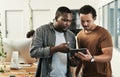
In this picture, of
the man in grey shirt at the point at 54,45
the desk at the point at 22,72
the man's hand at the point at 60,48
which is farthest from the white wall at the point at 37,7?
the man's hand at the point at 60,48

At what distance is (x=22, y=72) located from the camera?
322 cm

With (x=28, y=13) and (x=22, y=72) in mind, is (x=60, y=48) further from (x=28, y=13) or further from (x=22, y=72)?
(x=28, y=13)

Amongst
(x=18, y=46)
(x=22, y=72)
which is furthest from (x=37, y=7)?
(x=22, y=72)

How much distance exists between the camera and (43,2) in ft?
31.0

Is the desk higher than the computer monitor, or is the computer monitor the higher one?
the computer monitor

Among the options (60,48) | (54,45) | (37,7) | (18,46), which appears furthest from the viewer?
(37,7)

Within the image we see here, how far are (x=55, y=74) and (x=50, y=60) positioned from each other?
135mm

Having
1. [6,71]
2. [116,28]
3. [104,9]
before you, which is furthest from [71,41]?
[104,9]

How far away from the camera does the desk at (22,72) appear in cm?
303

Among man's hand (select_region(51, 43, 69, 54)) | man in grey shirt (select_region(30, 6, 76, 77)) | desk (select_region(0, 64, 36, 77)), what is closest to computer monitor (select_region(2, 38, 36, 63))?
desk (select_region(0, 64, 36, 77))

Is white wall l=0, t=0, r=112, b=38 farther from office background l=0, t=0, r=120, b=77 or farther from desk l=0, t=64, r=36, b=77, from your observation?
desk l=0, t=64, r=36, b=77

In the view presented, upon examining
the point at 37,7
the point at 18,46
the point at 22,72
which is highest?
the point at 37,7

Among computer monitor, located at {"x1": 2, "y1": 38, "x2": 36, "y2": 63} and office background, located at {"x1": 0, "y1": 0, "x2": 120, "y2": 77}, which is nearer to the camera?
computer monitor, located at {"x1": 2, "y1": 38, "x2": 36, "y2": 63}

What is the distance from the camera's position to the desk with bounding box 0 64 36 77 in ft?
9.94
